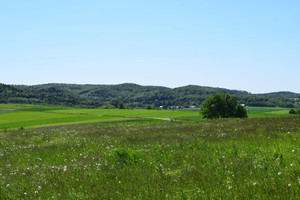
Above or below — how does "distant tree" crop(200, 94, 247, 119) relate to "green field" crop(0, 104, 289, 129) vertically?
above

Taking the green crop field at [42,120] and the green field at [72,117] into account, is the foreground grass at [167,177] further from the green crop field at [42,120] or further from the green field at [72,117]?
the green field at [72,117]

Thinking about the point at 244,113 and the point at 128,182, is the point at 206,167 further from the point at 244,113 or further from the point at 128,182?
the point at 244,113

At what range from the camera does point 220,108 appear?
256 feet

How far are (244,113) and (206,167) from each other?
80083 millimetres

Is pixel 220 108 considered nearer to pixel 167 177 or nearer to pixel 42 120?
pixel 42 120

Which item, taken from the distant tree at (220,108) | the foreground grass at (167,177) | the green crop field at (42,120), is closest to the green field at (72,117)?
the green crop field at (42,120)

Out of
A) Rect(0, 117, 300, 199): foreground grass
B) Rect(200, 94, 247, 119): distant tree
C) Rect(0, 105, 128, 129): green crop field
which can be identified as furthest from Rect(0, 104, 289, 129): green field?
Rect(0, 117, 300, 199): foreground grass

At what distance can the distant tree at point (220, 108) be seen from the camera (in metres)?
77.9

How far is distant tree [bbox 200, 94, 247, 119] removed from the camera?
7794 cm

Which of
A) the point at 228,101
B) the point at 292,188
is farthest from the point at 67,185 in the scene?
the point at 228,101

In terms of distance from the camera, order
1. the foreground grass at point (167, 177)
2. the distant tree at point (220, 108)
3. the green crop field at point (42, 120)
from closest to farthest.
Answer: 1. the foreground grass at point (167, 177)
2. the green crop field at point (42, 120)
3. the distant tree at point (220, 108)

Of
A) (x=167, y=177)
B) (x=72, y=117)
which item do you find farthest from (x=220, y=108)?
(x=167, y=177)

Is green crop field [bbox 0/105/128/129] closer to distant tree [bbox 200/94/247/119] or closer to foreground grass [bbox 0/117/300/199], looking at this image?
distant tree [bbox 200/94/247/119]

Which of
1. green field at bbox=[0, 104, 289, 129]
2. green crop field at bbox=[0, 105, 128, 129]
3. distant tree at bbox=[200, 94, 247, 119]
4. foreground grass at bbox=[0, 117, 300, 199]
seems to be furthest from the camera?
distant tree at bbox=[200, 94, 247, 119]
